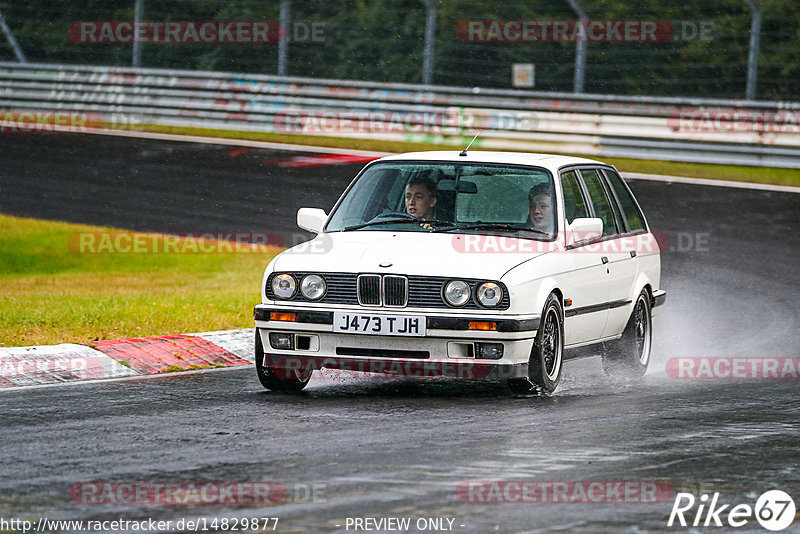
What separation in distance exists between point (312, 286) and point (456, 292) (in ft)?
2.89

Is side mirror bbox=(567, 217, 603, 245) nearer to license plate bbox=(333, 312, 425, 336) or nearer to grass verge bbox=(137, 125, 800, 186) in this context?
license plate bbox=(333, 312, 425, 336)

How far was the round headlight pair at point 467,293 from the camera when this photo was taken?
28.2ft

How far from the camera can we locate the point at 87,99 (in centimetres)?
2831

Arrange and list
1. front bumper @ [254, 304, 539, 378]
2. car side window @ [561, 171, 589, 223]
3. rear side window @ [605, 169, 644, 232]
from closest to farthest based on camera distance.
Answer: front bumper @ [254, 304, 539, 378] < car side window @ [561, 171, 589, 223] < rear side window @ [605, 169, 644, 232]

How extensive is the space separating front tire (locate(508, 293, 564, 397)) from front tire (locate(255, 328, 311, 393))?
1333 mm

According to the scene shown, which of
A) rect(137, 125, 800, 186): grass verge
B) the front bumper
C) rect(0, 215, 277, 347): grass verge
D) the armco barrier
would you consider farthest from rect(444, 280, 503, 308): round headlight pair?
the armco barrier

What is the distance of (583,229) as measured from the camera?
31.2 feet

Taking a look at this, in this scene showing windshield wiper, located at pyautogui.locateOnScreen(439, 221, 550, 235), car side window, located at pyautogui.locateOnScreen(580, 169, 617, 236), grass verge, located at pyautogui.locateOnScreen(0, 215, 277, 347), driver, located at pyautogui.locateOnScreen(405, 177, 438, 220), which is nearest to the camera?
windshield wiper, located at pyautogui.locateOnScreen(439, 221, 550, 235)

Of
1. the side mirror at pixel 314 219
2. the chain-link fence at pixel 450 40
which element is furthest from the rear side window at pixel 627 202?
the chain-link fence at pixel 450 40

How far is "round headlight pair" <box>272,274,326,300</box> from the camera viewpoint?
8.80 m

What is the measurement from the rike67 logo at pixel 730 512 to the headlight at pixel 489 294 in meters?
2.58

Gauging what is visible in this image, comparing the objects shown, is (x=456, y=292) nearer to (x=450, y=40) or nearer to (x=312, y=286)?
(x=312, y=286)

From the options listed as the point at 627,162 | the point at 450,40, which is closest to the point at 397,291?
the point at 627,162

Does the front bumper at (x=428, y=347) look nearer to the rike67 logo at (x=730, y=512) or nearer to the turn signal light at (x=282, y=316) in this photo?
the turn signal light at (x=282, y=316)
